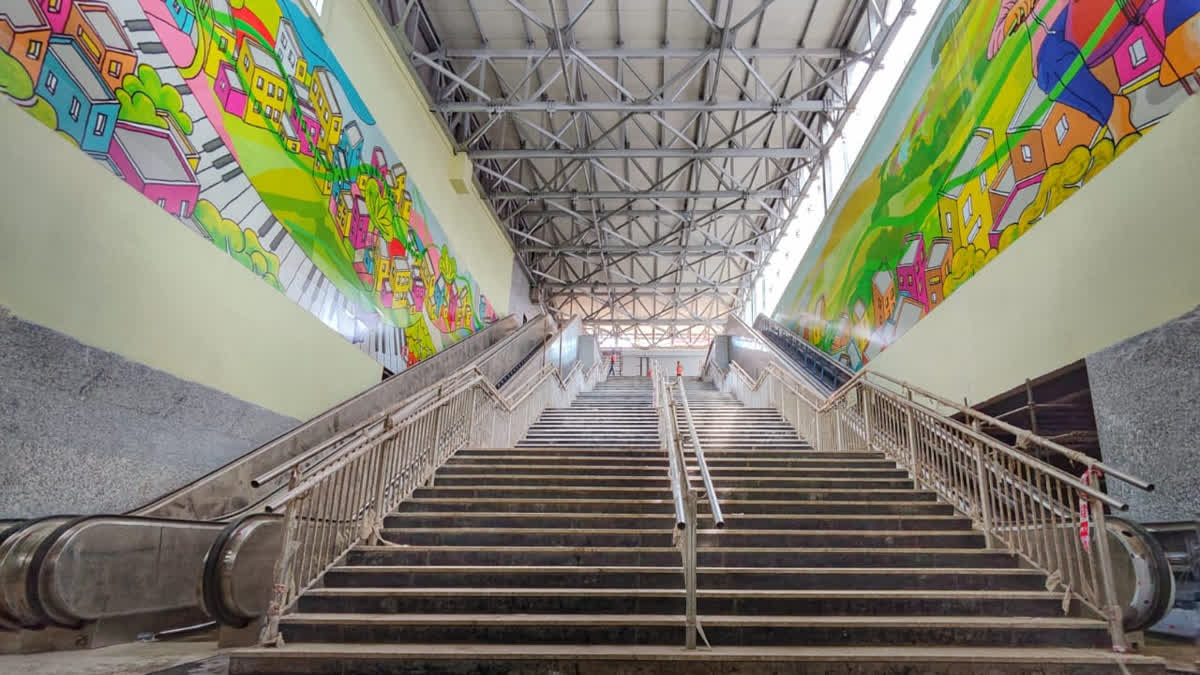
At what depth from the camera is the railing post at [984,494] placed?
5234 mm

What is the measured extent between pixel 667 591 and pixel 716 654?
2.75 feet

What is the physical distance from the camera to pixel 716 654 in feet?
11.6

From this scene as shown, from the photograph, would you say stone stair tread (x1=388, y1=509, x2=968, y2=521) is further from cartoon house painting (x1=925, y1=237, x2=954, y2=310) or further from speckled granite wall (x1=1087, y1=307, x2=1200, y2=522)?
cartoon house painting (x1=925, y1=237, x2=954, y2=310)

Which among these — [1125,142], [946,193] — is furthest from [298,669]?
[946,193]

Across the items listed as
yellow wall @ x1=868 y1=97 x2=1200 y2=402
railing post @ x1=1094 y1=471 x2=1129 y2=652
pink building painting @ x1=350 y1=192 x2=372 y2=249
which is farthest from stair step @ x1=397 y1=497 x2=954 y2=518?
pink building painting @ x1=350 y1=192 x2=372 y2=249

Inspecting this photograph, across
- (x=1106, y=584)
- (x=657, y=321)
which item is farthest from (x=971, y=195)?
(x=657, y=321)

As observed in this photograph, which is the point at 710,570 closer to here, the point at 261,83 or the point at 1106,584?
the point at 1106,584

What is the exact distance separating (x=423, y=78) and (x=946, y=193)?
10.5 metres

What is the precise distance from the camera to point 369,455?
553 cm

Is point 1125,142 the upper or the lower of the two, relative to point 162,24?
lower

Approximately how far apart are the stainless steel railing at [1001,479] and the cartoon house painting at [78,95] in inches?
287

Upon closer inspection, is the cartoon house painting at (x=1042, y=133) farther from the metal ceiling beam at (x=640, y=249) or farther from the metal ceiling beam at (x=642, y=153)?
the metal ceiling beam at (x=640, y=249)

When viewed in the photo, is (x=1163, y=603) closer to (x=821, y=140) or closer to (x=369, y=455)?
(x=369, y=455)

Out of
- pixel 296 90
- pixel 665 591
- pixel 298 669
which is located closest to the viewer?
pixel 298 669
